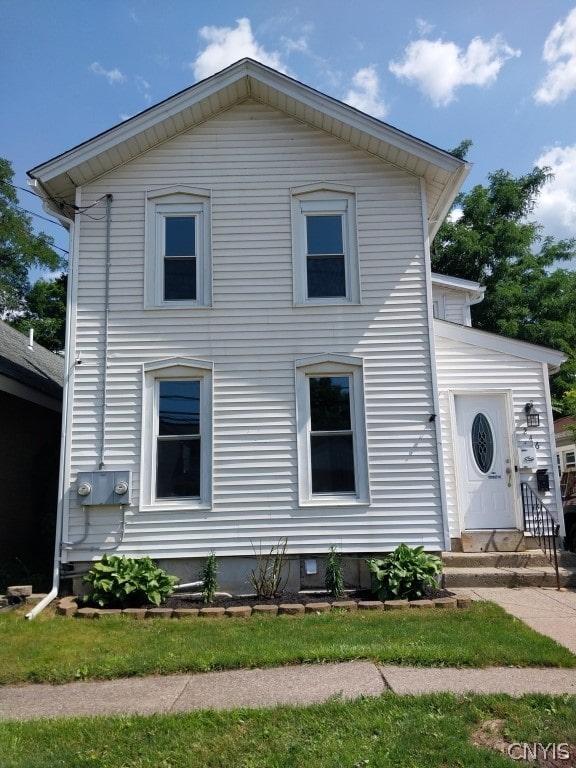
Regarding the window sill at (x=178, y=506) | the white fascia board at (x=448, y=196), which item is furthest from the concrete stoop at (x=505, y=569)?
the white fascia board at (x=448, y=196)

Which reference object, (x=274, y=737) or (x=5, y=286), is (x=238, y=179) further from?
(x=5, y=286)

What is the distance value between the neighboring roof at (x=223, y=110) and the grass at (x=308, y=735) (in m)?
7.03

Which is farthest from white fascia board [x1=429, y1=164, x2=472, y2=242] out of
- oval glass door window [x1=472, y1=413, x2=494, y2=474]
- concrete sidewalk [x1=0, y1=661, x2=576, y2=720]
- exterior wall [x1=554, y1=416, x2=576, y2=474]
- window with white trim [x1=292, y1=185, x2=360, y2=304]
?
exterior wall [x1=554, y1=416, x2=576, y2=474]

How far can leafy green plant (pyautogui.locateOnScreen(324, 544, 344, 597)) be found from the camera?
788cm

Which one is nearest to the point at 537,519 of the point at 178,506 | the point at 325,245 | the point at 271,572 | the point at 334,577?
the point at 334,577

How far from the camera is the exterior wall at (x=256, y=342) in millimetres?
8312

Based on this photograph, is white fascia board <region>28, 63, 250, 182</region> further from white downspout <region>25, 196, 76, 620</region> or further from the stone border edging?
the stone border edging

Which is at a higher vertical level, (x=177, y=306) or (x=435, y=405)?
(x=177, y=306)

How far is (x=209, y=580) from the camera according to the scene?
7.90 m

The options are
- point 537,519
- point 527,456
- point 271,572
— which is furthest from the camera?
point 527,456

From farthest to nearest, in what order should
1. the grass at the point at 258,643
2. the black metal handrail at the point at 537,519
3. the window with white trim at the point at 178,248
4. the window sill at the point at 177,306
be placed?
the black metal handrail at the point at 537,519
the window with white trim at the point at 178,248
the window sill at the point at 177,306
the grass at the point at 258,643

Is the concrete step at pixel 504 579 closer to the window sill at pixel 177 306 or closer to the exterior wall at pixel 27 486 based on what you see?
the window sill at pixel 177 306

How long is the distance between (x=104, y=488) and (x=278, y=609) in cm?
276

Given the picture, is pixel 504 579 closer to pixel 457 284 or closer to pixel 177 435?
pixel 177 435
